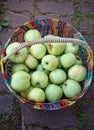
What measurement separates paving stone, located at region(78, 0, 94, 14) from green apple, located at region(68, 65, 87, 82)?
2.91 ft

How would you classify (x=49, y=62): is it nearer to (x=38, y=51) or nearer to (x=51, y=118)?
(x=38, y=51)

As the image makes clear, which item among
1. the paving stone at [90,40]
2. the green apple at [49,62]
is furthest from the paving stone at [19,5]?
the green apple at [49,62]

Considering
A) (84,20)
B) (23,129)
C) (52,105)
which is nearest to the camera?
(52,105)

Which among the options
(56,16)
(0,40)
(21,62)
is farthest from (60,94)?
(56,16)

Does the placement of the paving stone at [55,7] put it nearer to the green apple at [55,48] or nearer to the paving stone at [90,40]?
the paving stone at [90,40]

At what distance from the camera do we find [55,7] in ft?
8.35

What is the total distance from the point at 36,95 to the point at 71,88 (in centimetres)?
21

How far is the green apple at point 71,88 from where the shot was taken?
1745mm

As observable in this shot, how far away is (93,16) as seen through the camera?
2512 mm

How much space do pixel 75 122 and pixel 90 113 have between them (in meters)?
0.12

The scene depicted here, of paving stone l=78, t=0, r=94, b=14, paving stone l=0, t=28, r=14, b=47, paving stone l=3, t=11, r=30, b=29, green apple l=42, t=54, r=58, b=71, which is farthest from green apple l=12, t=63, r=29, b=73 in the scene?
paving stone l=78, t=0, r=94, b=14

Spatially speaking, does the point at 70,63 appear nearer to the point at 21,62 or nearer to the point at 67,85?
the point at 67,85

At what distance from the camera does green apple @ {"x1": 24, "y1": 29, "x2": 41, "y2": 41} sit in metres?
1.88

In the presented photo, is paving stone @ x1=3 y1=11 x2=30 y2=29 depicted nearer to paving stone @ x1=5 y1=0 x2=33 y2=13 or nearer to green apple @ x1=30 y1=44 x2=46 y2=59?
paving stone @ x1=5 y1=0 x2=33 y2=13
